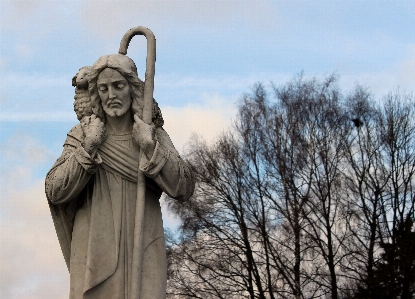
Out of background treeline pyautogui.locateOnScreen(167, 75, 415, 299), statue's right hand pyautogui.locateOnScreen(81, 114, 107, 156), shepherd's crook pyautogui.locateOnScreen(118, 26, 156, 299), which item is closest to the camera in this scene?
shepherd's crook pyautogui.locateOnScreen(118, 26, 156, 299)

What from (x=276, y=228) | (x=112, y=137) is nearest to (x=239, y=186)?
(x=276, y=228)

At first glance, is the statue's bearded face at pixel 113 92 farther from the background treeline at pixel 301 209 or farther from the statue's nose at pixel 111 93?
the background treeline at pixel 301 209

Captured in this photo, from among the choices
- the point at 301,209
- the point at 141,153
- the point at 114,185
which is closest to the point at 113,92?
the point at 141,153

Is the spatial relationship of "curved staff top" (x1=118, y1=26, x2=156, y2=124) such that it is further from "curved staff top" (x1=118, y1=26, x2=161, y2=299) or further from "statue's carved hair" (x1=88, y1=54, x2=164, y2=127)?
"statue's carved hair" (x1=88, y1=54, x2=164, y2=127)

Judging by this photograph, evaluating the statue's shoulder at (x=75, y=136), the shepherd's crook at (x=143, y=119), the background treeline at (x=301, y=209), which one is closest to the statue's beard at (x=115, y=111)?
the shepherd's crook at (x=143, y=119)

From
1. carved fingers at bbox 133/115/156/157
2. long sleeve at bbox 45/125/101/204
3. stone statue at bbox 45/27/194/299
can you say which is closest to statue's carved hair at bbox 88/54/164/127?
stone statue at bbox 45/27/194/299

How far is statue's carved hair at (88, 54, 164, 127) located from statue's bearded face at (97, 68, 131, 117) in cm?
5

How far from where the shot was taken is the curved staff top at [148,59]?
35.2 feet

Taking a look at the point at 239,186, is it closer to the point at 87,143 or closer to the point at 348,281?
the point at 348,281

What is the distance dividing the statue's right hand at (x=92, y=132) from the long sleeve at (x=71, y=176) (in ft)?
0.27

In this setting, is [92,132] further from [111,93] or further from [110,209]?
[110,209]

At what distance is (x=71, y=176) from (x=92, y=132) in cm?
54

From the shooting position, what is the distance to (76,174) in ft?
33.9

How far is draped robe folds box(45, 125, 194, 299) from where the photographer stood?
1027 cm
